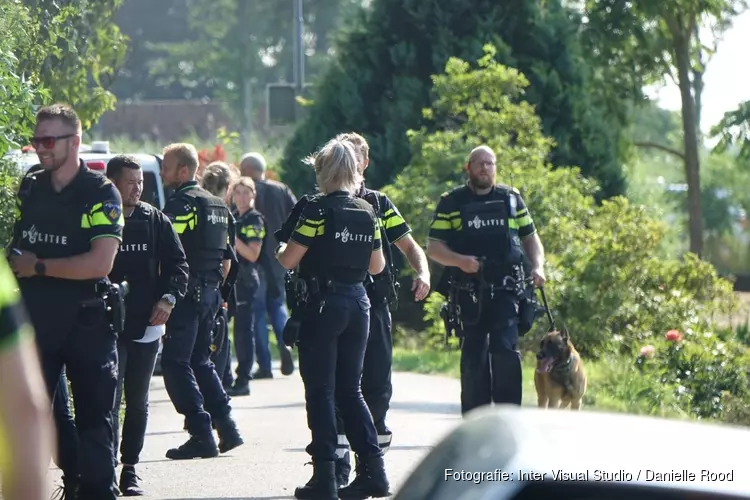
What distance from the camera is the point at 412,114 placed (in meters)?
18.6

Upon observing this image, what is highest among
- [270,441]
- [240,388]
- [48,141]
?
[48,141]

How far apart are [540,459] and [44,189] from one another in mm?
3849

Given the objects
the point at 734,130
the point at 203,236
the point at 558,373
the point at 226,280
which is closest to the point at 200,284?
the point at 203,236

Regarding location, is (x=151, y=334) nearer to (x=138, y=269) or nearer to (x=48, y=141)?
(x=138, y=269)

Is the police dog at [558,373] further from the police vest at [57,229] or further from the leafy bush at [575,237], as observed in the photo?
the police vest at [57,229]

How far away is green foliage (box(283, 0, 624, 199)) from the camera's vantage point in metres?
18.5

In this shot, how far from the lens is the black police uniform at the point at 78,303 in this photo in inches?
252

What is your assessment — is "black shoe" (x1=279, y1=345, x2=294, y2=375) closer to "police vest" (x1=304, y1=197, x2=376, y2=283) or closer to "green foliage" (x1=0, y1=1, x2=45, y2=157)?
"green foliage" (x1=0, y1=1, x2=45, y2=157)

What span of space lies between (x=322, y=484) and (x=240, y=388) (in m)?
5.18

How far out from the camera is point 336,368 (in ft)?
24.1

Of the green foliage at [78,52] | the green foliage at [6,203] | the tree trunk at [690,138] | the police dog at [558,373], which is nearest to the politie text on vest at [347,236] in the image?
the green foliage at [6,203]

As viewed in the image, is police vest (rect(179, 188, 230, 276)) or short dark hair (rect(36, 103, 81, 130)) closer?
short dark hair (rect(36, 103, 81, 130))

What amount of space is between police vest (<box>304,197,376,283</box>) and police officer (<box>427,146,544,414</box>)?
1.65 metres

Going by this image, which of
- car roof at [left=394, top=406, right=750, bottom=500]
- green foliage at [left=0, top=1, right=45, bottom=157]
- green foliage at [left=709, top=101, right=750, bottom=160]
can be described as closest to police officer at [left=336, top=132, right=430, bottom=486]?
green foliage at [left=0, top=1, right=45, bottom=157]
